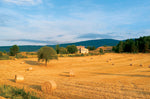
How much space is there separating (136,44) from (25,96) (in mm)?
56789

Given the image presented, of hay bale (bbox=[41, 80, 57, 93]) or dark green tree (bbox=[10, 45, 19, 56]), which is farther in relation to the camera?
dark green tree (bbox=[10, 45, 19, 56])

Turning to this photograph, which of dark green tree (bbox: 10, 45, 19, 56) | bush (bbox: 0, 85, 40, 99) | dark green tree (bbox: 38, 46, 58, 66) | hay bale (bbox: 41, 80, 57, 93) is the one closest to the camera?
bush (bbox: 0, 85, 40, 99)

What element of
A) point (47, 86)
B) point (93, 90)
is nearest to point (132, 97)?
point (93, 90)

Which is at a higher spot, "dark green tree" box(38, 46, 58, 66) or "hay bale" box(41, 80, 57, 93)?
"dark green tree" box(38, 46, 58, 66)

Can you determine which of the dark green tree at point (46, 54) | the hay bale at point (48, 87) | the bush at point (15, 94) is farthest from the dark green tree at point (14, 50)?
the hay bale at point (48, 87)

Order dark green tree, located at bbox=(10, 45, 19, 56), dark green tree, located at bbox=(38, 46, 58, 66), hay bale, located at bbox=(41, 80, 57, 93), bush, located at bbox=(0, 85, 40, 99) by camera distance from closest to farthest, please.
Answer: bush, located at bbox=(0, 85, 40, 99) → hay bale, located at bbox=(41, 80, 57, 93) → dark green tree, located at bbox=(38, 46, 58, 66) → dark green tree, located at bbox=(10, 45, 19, 56)

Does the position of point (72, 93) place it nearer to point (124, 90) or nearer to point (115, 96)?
point (115, 96)

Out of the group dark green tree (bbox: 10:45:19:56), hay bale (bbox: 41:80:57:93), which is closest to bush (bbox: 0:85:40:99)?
hay bale (bbox: 41:80:57:93)

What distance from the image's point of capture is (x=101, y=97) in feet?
30.2

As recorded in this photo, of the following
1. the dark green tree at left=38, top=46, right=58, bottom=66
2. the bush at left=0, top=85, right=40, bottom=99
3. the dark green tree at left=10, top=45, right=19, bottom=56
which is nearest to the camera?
the bush at left=0, top=85, right=40, bottom=99

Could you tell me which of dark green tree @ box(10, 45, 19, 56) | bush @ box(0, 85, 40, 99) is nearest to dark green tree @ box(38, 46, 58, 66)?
bush @ box(0, 85, 40, 99)

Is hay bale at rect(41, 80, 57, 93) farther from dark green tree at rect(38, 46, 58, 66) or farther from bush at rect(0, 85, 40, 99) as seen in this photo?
dark green tree at rect(38, 46, 58, 66)

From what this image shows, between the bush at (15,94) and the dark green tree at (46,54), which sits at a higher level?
the dark green tree at (46,54)

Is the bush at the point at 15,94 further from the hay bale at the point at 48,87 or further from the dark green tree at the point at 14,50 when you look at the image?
the dark green tree at the point at 14,50
